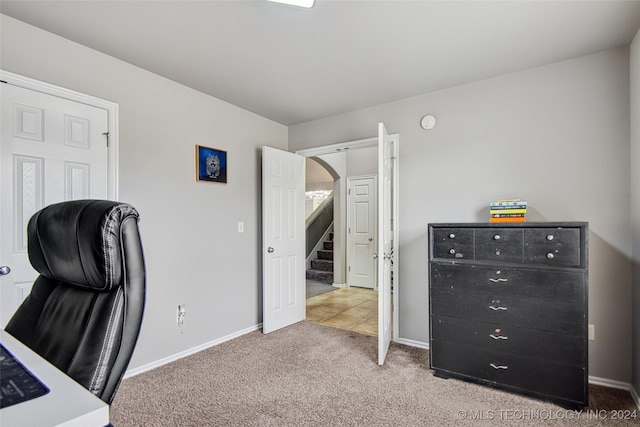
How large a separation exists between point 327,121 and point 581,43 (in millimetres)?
2275

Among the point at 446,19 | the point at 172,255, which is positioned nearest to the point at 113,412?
the point at 172,255

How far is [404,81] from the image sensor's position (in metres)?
2.78

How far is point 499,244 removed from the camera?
2273 millimetres

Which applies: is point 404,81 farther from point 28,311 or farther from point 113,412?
point 113,412

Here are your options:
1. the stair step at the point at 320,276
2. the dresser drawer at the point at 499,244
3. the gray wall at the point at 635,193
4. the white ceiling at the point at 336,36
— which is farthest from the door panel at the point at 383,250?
the stair step at the point at 320,276

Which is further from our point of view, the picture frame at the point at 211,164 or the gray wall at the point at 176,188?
the picture frame at the point at 211,164

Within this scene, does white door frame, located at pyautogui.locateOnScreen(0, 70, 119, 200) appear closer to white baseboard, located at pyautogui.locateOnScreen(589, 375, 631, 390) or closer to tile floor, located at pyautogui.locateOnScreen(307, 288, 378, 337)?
tile floor, located at pyautogui.locateOnScreen(307, 288, 378, 337)

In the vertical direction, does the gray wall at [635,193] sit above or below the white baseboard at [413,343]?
above

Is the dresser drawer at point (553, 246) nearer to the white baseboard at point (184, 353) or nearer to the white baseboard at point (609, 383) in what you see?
the white baseboard at point (609, 383)

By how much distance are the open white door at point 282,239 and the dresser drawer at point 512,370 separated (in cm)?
172

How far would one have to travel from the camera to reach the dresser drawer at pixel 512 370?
2008 millimetres

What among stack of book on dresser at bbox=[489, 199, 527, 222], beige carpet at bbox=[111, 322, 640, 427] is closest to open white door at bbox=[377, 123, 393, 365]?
beige carpet at bbox=[111, 322, 640, 427]

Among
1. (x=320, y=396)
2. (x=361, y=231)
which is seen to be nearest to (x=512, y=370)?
(x=320, y=396)

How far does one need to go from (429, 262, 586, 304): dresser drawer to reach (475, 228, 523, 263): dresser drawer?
0.26ft
